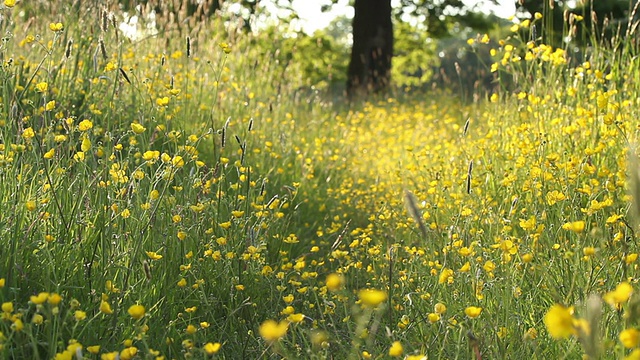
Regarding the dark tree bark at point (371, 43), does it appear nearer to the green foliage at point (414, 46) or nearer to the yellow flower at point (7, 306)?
the green foliage at point (414, 46)

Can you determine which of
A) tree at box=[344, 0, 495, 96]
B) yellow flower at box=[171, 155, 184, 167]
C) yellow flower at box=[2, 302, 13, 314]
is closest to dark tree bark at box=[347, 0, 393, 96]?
tree at box=[344, 0, 495, 96]

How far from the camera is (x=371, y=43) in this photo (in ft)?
35.2

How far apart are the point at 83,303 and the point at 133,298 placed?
0.58 ft

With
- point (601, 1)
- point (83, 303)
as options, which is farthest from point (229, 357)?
point (601, 1)

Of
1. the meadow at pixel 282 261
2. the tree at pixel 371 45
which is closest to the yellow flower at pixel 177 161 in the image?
the meadow at pixel 282 261

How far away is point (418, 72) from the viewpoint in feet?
73.2

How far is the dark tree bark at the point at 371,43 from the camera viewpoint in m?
10.7

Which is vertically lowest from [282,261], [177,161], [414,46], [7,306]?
[282,261]

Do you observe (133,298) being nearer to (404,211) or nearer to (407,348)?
(407,348)

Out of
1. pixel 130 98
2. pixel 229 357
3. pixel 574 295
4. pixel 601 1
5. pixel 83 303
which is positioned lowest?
pixel 229 357

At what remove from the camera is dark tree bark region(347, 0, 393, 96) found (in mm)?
10656

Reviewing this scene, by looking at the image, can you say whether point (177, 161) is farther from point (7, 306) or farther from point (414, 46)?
point (414, 46)

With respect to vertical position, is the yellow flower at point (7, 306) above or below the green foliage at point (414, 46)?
below

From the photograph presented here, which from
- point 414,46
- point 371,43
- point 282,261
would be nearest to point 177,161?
point 282,261
